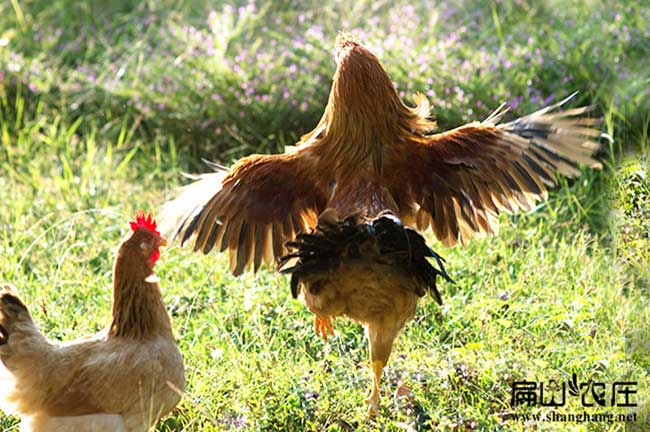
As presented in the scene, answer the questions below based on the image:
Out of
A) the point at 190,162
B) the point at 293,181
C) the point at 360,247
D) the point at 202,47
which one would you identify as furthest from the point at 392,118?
the point at 202,47

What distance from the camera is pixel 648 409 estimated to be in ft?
11.9

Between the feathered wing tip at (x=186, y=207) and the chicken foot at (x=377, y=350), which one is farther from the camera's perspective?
the feathered wing tip at (x=186, y=207)

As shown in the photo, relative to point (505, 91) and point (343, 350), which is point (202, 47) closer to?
point (505, 91)

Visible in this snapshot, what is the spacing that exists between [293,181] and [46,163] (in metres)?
3.17

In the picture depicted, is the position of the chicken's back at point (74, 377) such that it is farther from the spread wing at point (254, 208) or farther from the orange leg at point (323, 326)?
the orange leg at point (323, 326)

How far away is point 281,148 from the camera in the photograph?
6.83m

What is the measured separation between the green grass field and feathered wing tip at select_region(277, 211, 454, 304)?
689 millimetres

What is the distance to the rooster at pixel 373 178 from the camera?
13.4 ft

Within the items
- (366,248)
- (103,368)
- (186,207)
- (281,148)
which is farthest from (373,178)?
(281,148)

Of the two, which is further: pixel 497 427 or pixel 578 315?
pixel 578 315

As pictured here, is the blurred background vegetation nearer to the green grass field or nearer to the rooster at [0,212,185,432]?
the green grass field

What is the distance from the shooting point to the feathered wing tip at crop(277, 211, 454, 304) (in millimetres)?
3641

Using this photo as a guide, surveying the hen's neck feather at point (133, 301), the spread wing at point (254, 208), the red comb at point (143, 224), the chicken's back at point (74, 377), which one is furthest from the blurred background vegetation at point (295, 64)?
the chicken's back at point (74, 377)

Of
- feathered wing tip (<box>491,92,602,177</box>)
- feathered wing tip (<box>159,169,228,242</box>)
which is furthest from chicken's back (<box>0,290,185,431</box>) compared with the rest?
feathered wing tip (<box>491,92,602,177</box>)
